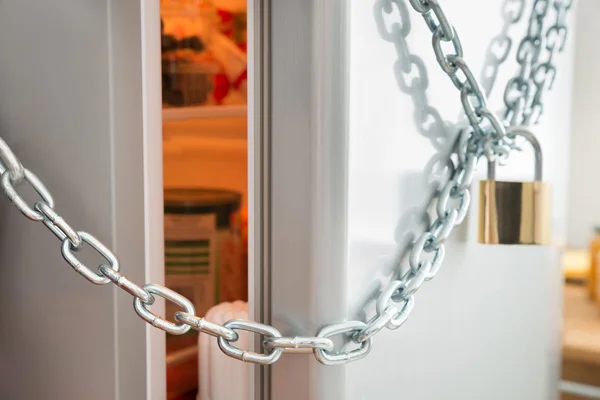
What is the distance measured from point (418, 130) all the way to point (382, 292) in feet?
0.42

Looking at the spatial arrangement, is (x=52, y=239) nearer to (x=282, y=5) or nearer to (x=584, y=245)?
(x=282, y=5)

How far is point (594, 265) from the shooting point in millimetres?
1321

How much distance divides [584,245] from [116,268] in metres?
1.25

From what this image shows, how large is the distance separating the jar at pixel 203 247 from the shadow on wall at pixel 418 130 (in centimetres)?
32

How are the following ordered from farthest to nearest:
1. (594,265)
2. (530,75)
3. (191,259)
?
(594,265)
(191,259)
(530,75)

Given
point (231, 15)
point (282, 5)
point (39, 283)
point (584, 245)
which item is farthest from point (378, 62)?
point (584, 245)

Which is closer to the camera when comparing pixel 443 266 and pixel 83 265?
pixel 83 265

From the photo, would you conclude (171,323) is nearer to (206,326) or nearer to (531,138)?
(206,326)

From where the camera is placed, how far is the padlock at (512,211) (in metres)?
0.53

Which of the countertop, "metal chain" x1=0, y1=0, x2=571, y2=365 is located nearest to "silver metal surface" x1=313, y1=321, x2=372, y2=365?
"metal chain" x1=0, y1=0, x2=571, y2=365

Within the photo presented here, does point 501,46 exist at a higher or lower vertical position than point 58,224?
higher

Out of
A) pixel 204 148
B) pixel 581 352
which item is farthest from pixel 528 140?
pixel 581 352

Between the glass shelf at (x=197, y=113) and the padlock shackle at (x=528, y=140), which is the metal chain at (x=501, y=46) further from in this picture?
the glass shelf at (x=197, y=113)

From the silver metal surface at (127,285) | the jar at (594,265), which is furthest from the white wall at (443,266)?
the jar at (594,265)
